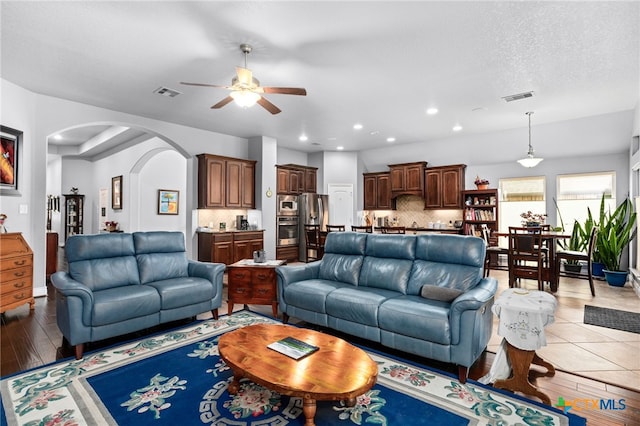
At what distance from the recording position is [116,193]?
8914mm

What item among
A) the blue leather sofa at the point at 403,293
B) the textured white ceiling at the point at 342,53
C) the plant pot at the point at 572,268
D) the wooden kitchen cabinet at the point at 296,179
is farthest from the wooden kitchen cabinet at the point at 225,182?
the plant pot at the point at 572,268

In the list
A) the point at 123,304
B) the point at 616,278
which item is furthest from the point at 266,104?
the point at 616,278

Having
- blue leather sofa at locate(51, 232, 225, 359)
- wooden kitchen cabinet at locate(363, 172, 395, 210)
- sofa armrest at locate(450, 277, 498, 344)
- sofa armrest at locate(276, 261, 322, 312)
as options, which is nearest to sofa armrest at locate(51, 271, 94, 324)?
blue leather sofa at locate(51, 232, 225, 359)

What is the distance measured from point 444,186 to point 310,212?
11.2 ft

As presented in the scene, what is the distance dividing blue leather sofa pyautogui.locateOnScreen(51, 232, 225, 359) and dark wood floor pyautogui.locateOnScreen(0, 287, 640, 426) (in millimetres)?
286

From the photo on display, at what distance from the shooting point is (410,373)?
2637mm

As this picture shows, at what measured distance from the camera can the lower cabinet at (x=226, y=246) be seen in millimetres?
6582

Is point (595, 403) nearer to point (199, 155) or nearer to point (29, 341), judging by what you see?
point (29, 341)

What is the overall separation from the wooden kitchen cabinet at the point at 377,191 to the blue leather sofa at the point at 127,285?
5.94 metres

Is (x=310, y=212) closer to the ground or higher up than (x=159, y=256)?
higher up

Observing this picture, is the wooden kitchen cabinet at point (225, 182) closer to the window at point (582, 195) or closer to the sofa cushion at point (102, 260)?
the sofa cushion at point (102, 260)

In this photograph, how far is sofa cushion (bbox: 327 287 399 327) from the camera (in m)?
3.02

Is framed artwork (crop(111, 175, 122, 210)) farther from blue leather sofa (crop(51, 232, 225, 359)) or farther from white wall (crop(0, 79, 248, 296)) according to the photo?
blue leather sofa (crop(51, 232, 225, 359))

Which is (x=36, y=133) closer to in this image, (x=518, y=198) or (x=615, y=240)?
(x=518, y=198)
